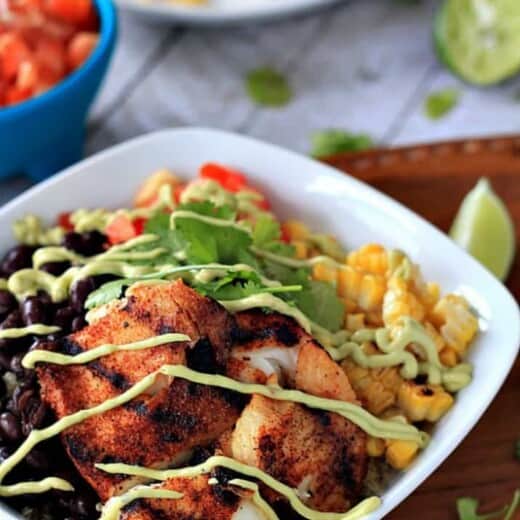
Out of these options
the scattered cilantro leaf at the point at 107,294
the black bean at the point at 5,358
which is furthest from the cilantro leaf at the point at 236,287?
the black bean at the point at 5,358

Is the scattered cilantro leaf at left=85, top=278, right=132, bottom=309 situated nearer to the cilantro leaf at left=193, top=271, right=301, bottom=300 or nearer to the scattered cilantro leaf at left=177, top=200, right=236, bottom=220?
the cilantro leaf at left=193, top=271, right=301, bottom=300

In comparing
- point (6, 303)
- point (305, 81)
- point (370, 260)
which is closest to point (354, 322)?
point (370, 260)

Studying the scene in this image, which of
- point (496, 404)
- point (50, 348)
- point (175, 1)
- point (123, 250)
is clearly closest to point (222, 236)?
point (123, 250)

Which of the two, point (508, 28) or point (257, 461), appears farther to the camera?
point (508, 28)

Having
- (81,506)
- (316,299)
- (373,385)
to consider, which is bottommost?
(81,506)

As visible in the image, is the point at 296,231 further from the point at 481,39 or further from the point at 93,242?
the point at 481,39

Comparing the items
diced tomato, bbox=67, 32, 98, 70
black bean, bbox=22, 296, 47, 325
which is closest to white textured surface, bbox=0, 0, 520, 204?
diced tomato, bbox=67, 32, 98, 70

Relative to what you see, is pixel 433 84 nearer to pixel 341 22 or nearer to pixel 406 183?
pixel 341 22
